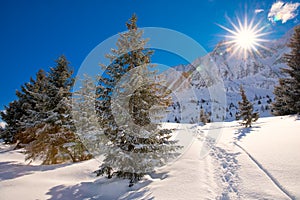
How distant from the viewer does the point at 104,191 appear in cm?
735

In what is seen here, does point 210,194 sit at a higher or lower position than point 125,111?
lower

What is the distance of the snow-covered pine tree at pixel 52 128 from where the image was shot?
12.1 metres

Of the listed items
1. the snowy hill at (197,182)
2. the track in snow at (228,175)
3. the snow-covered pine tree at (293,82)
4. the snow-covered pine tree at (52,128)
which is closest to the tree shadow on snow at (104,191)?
the snowy hill at (197,182)

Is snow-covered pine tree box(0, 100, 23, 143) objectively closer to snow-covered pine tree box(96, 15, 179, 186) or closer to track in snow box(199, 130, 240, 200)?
snow-covered pine tree box(96, 15, 179, 186)

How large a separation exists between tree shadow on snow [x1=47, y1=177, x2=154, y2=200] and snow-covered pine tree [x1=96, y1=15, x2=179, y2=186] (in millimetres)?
401

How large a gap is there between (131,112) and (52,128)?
833 cm

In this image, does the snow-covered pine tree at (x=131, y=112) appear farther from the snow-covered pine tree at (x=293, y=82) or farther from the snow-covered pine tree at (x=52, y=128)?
the snow-covered pine tree at (x=293, y=82)

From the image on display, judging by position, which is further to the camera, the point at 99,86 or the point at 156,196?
the point at 99,86

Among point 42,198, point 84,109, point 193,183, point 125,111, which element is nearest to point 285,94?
point 193,183

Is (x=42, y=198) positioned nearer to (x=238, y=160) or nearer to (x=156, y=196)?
(x=156, y=196)

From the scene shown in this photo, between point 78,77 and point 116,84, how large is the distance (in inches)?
280

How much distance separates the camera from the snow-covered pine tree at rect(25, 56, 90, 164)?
475 inches

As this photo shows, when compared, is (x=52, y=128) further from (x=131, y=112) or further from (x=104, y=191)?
(x=131, y=112)

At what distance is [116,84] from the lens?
26.4ft
